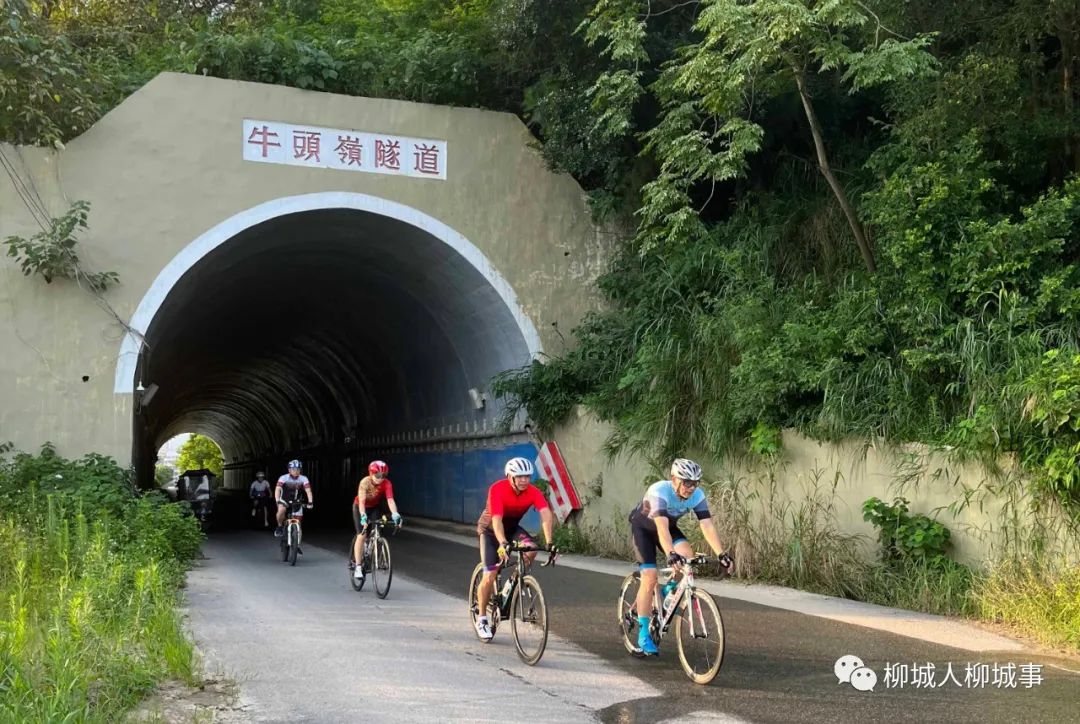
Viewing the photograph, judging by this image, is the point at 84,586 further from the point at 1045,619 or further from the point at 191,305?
the point at 191,305

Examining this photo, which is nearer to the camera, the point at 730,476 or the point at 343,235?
the point at 730,476

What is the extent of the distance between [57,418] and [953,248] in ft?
40.1

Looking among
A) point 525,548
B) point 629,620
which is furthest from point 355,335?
point 629,620

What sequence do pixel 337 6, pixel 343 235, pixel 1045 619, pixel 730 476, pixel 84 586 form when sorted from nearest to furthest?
1. pixel 84 586
2. pixel 1045 619
3. pixel 730 476
4. pixel 343 235
5. pixel 337 6

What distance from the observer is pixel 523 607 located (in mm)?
7082

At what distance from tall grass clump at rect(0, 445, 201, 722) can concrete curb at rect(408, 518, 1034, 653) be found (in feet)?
17.4

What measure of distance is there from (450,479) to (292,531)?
25.4 feet

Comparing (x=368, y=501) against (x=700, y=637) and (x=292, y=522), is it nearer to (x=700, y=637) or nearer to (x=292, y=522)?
(x=292, y=522)

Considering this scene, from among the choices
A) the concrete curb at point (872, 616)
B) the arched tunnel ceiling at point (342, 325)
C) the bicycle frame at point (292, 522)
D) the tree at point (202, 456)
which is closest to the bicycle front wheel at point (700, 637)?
the concrete curb at point (872, 616)

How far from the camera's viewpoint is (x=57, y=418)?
1464 cm

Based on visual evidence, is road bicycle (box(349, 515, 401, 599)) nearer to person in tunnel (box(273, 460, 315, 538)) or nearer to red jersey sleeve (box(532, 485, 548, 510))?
red jersey sleeve (box(532, 485, 548, 510))

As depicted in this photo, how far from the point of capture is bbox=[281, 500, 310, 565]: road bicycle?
46.0 ft

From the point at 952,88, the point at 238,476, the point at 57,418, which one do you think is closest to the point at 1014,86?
the point at 952,88

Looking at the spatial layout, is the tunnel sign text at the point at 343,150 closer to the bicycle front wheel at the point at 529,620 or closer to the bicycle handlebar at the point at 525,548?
the bicycle handlebar at the point at 525,548
